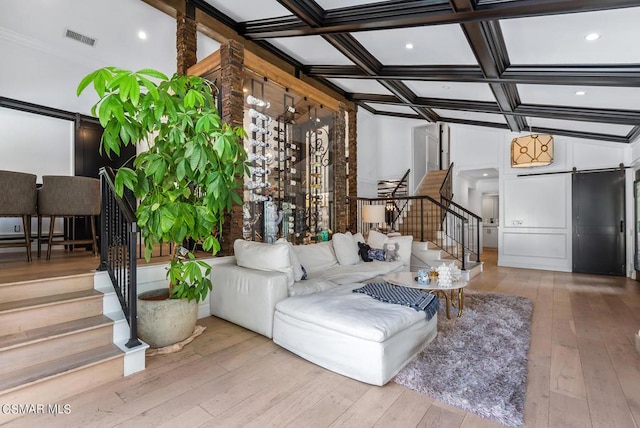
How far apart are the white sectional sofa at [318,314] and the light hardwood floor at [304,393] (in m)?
0.13

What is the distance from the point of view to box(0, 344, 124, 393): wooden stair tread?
1.84m

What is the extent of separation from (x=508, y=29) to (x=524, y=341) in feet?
9.78

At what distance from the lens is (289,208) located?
5.11 meters

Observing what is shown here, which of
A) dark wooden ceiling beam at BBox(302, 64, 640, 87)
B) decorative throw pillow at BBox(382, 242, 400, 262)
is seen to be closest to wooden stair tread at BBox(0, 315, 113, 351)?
decorative throw pillow at BBox(382, 242, 400, 262)

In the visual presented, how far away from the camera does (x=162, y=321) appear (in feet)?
8.61

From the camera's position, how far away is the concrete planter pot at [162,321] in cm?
261

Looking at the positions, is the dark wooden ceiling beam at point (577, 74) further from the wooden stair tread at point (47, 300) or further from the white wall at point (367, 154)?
the wooden stair tread at point (47, 300)

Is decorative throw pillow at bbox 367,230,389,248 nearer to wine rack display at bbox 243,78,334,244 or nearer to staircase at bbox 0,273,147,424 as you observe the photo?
wine rack display at bbox 243,78,334,244

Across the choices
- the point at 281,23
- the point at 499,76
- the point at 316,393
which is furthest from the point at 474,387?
the point at 281,23

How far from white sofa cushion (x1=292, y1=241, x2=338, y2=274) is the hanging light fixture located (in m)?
4.68

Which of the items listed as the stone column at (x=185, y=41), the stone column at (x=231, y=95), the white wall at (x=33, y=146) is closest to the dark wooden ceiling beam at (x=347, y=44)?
the stone column at (x=231, y=95)

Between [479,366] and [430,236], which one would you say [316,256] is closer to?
[479,366]

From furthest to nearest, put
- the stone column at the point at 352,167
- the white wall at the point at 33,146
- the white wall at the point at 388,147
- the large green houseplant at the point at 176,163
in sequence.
→ the white wall at the point at 388,147 < the stone column at the point at 352,167 < the white wall at the point at 33,146 < the large green houseplant at the point at 176,163

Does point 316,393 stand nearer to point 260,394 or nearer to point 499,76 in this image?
point 260,394
